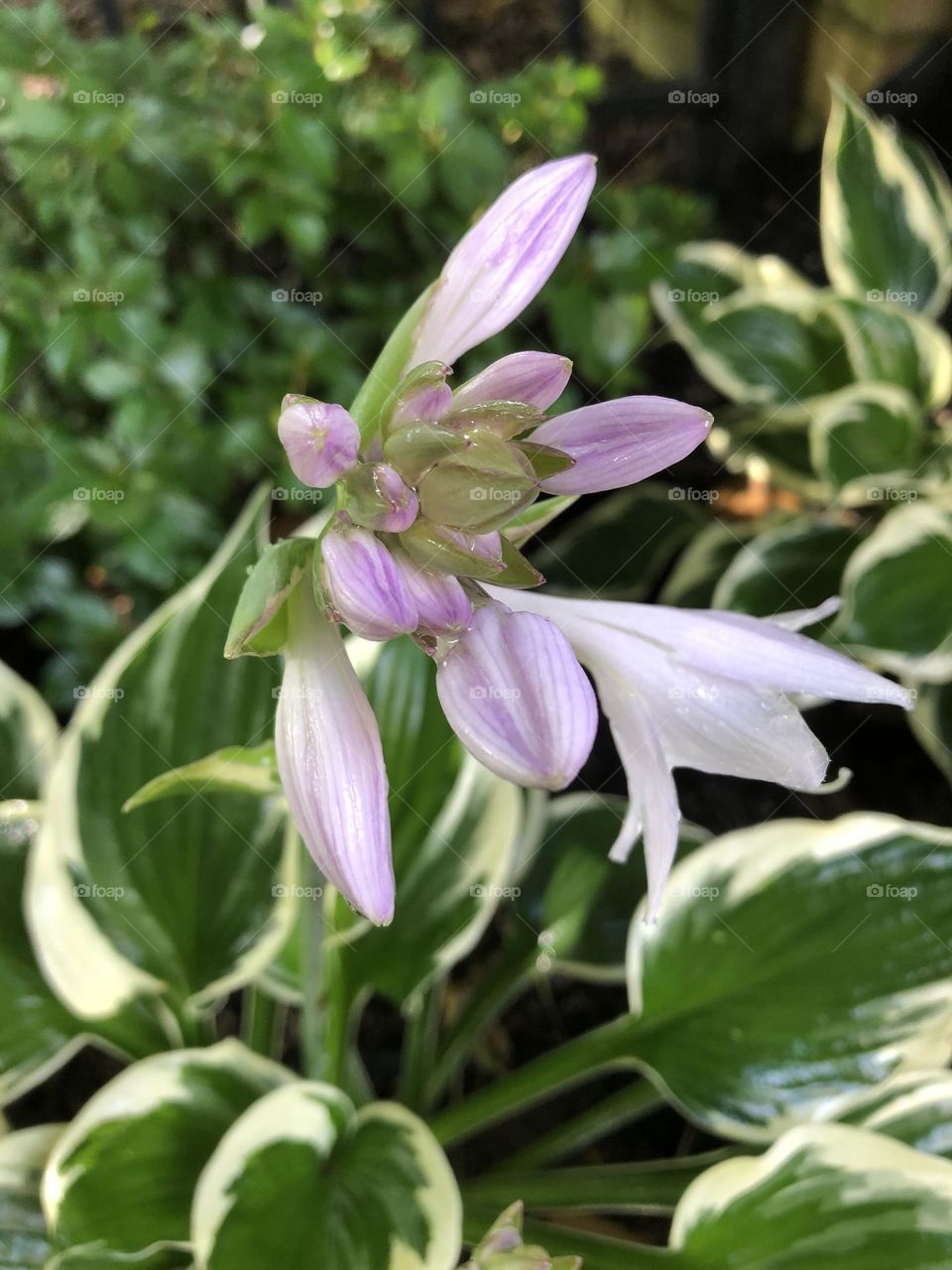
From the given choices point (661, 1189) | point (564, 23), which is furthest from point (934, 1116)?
point (564, 23)

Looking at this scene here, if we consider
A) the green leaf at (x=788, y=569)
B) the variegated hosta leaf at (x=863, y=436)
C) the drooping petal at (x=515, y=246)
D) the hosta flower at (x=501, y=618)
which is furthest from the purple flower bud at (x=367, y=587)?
the variegated hosta leaf at (x=863, y=436)

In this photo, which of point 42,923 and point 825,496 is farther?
point 825,496

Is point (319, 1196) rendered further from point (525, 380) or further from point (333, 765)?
point (525, 380)

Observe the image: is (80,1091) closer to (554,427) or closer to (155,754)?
(155,754)

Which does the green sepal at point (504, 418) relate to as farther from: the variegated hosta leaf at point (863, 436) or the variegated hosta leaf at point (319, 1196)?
the variegated hosta leaf at point (863, 436)

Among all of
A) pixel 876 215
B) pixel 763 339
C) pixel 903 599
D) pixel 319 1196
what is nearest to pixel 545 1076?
pixel 319 1196

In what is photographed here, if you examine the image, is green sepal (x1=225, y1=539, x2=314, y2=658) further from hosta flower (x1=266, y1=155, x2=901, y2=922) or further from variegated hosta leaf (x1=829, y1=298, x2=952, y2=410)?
variegated hosta leaf (x1=829, y1=298, x2=952, y2=410)
